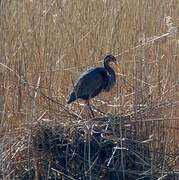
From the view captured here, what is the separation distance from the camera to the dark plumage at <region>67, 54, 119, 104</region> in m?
4.11

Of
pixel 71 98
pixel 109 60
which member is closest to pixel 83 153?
pixel 71 98

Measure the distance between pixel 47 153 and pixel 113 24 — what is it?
1.05 m

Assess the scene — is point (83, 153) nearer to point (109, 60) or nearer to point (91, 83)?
point (91, 83)

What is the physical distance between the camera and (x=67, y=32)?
15.0 ft

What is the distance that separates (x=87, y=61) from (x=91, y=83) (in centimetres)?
36

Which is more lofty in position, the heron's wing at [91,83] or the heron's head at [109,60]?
the heron's head at [109,60]

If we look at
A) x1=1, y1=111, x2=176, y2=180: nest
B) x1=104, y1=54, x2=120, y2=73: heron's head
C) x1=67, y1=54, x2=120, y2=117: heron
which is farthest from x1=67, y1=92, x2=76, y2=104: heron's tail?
x1=104, y1=54, x2=120, y2=73: heron's head

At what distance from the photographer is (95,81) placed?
4.19 meters

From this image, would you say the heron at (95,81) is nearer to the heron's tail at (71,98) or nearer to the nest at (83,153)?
the heron's tail at (71,98)

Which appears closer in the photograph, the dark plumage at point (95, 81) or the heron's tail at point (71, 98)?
the heron's tail at point (71, 98)

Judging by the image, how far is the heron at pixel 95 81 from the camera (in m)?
4.10

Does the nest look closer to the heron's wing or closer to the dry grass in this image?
the dry grass

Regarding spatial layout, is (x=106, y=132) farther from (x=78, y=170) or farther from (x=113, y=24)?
(x=113, y=24)

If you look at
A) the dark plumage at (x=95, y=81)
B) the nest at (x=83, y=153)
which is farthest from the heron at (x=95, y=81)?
the nest at (x=83, y=153)
